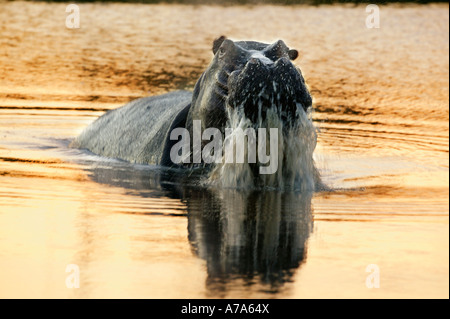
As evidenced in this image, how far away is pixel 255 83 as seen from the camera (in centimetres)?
771

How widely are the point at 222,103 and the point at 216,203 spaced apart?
43.9 inches

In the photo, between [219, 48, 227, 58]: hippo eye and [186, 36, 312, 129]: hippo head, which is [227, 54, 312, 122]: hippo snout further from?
[219, 48, 227, 58]: hippo eye

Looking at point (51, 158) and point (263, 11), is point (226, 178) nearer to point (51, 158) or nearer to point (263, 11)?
point (51, 158)

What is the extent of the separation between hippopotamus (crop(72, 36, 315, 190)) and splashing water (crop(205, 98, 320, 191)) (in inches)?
0.8

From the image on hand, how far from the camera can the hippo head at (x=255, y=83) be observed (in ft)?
25.3

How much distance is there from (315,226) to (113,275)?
Result: 1863 millimetres

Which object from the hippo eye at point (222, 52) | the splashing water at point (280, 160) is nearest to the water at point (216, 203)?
the splashing water at point (280, 160)

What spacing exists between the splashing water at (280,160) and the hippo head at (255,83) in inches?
1.9

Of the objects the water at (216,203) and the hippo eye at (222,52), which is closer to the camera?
the water at (216,203)

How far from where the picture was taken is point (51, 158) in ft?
33.1

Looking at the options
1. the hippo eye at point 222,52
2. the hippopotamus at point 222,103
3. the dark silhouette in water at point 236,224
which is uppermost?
the hippo eye at point 222,52

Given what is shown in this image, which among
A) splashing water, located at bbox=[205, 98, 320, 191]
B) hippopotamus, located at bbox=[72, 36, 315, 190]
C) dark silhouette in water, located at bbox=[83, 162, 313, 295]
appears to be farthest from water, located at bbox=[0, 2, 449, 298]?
hippopotamus, located at bbox=[72, 36, 315, 190]

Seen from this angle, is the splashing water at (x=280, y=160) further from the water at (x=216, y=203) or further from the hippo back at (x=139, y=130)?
the hippo back at (x=139, y=130)

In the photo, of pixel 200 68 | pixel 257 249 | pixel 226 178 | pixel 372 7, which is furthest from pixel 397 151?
pixel 372 7
